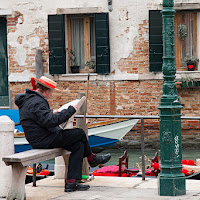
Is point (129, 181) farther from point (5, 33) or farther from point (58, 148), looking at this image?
point (5, 33)

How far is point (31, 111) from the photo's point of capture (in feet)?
21.9

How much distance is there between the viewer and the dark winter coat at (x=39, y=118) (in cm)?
661

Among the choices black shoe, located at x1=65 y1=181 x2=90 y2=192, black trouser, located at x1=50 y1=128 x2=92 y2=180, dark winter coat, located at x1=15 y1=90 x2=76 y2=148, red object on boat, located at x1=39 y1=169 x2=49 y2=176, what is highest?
dark winter coat, located at x1=15 y1=90 x2=76 y2=148

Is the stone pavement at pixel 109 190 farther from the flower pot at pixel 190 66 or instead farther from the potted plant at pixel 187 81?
the flower pot at pixel 190 66

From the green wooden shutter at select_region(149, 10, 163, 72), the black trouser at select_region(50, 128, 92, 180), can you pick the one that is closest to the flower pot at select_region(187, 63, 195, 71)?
the green wooden shutter at select_region(149, 10, 163, 72)

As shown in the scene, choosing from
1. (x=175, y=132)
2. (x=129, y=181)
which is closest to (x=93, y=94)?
(x=129, y=181)

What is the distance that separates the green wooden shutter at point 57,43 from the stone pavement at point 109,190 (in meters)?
8.01

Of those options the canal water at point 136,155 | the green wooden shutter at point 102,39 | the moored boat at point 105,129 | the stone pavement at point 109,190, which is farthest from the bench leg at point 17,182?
the green wooden shutter at point 102,39

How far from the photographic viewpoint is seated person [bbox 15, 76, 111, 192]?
663cm

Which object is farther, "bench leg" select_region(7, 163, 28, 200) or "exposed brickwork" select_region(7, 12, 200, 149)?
"exposed brickwork" select_region(7, 12, 200, 149)

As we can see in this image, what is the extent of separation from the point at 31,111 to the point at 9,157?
64cm

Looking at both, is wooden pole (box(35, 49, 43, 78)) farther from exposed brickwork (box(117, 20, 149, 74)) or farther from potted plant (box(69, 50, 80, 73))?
exposed brickwork (box(117, 20, 149, 74))

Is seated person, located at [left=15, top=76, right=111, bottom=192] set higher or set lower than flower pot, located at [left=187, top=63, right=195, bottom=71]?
lower

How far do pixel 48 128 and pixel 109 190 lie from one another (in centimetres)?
103
